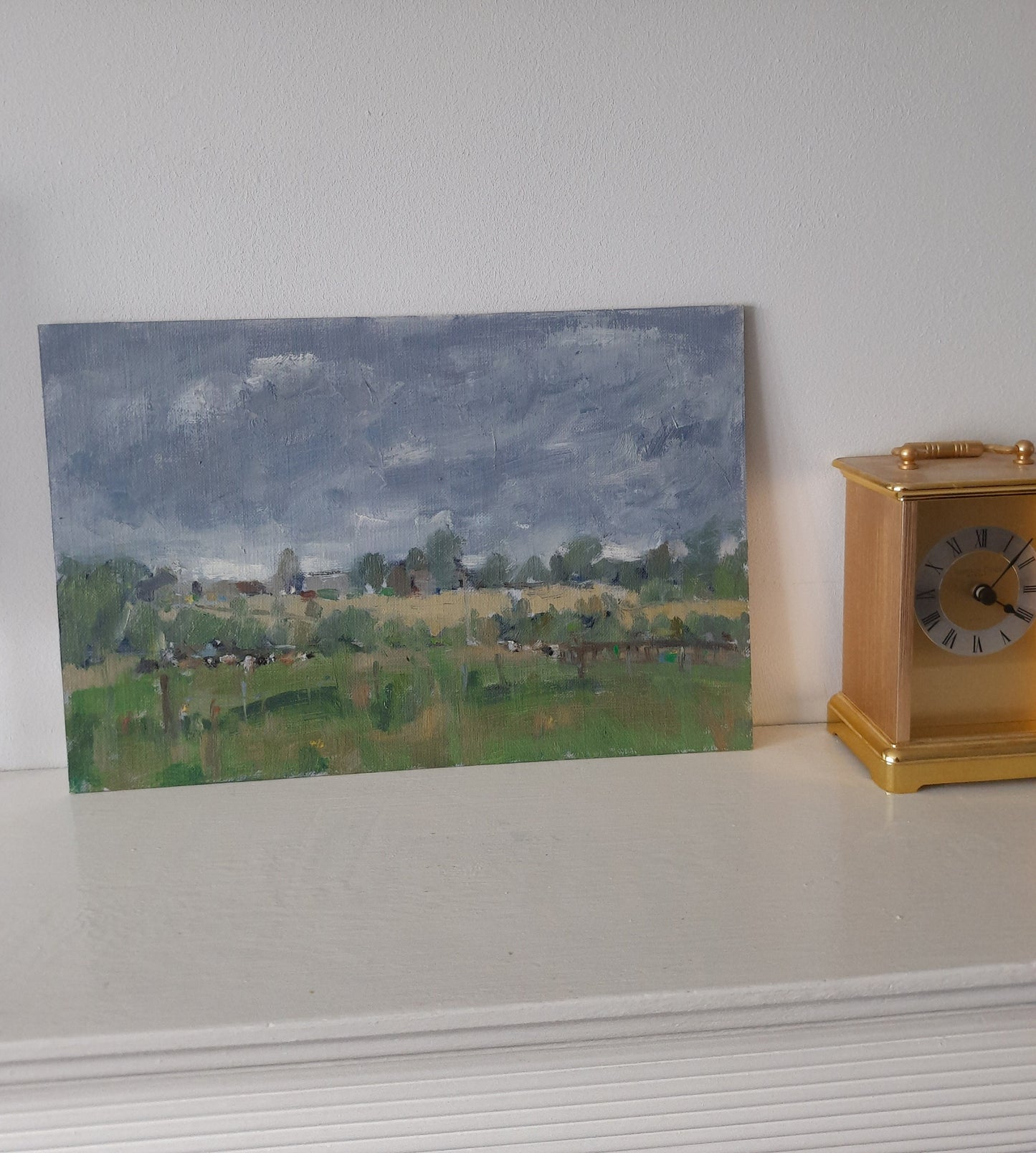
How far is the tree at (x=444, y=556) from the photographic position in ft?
4.48

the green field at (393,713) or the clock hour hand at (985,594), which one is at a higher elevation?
the clock hour hand at (985,594)

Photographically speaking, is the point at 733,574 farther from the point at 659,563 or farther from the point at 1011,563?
the point at 1011,563

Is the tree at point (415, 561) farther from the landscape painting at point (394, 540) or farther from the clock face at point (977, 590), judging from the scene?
the clock face at point (977, 590)

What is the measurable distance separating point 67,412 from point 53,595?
0.24 meters

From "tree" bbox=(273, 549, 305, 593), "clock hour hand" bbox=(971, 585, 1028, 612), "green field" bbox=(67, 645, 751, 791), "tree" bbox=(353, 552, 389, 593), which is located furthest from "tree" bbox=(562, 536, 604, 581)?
"clock hour hand" bbox=(971, 585, 1028, 612)

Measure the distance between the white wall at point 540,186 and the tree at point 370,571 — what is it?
12.2 inches

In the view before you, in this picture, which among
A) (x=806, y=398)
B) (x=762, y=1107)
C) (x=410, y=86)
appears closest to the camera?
(x=762, y=1107)

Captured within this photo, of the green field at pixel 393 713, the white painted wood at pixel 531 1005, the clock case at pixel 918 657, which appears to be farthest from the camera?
the green field at pixel 393 713

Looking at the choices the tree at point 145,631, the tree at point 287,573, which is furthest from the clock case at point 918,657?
the tree at point 145,631

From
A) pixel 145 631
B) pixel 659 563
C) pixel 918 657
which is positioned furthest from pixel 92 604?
pixel 918 657

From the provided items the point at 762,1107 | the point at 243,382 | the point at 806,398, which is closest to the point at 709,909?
Result: the point at 762,1107

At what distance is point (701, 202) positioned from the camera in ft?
4.42

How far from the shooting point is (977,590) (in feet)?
4.31

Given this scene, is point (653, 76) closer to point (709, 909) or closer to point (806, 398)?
point (806, 398)
